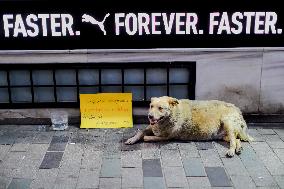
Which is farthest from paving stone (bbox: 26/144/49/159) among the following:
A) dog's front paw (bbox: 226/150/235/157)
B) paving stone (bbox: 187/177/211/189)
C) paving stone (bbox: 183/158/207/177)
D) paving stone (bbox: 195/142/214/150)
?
dog's front paw (bbox: 226/150/235/157)

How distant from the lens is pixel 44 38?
752 centimetres

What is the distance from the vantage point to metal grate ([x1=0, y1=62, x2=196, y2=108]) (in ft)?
25.7

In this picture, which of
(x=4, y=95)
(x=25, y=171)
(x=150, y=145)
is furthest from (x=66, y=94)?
(x=25, y=171)

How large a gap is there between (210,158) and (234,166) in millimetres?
432

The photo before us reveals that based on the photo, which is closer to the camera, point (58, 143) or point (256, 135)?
point (58, 143)

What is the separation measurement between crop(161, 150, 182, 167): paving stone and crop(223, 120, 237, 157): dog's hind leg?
2.73 feet

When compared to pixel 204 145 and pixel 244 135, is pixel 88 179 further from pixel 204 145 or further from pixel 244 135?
pixel 244 135

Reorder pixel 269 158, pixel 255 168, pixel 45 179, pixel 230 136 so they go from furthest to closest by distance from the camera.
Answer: pixel 230 136 → pixel 269 158 → pixel 255 168 → pixel 45 179

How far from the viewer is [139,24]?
294 inches

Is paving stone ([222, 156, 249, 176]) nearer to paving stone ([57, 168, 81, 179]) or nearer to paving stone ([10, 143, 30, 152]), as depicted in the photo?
paving stone ([57, 168, 81, 179])

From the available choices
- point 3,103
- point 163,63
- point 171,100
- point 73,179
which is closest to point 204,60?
point 163,63

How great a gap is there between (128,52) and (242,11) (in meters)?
2.22

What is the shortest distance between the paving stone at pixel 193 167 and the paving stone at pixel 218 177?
0.09m

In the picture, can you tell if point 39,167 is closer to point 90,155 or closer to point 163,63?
point 90,155
